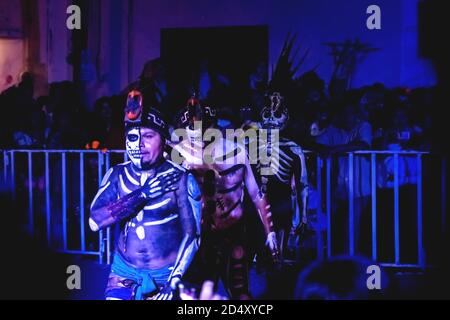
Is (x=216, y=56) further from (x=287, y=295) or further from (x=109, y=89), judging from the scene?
(x=287, y=295)

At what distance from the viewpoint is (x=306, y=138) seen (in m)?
6.27

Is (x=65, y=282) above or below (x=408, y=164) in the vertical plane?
below

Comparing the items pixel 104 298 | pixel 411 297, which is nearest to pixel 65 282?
pixel 104 298

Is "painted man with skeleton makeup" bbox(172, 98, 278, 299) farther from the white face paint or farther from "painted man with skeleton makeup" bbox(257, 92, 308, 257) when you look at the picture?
the white face paint

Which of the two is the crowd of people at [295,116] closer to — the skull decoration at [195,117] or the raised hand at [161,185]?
the skull decoration at [195,117]

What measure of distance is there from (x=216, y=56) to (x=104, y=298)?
2.15m

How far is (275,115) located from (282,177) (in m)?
0.49

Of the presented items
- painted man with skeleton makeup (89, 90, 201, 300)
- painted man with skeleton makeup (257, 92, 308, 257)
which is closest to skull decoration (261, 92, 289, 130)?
painted man with skeleton makeup (257, 92, 308, 257)

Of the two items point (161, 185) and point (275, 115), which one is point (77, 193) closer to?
point (161, 185)

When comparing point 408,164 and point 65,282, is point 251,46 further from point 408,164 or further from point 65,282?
point 65,282

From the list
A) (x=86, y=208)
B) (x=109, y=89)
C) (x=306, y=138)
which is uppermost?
(x=109, y=89)

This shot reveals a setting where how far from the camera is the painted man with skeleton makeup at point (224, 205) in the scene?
6.25 m

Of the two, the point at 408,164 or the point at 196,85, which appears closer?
the point at 408,164

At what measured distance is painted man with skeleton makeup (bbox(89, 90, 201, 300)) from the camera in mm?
6238
